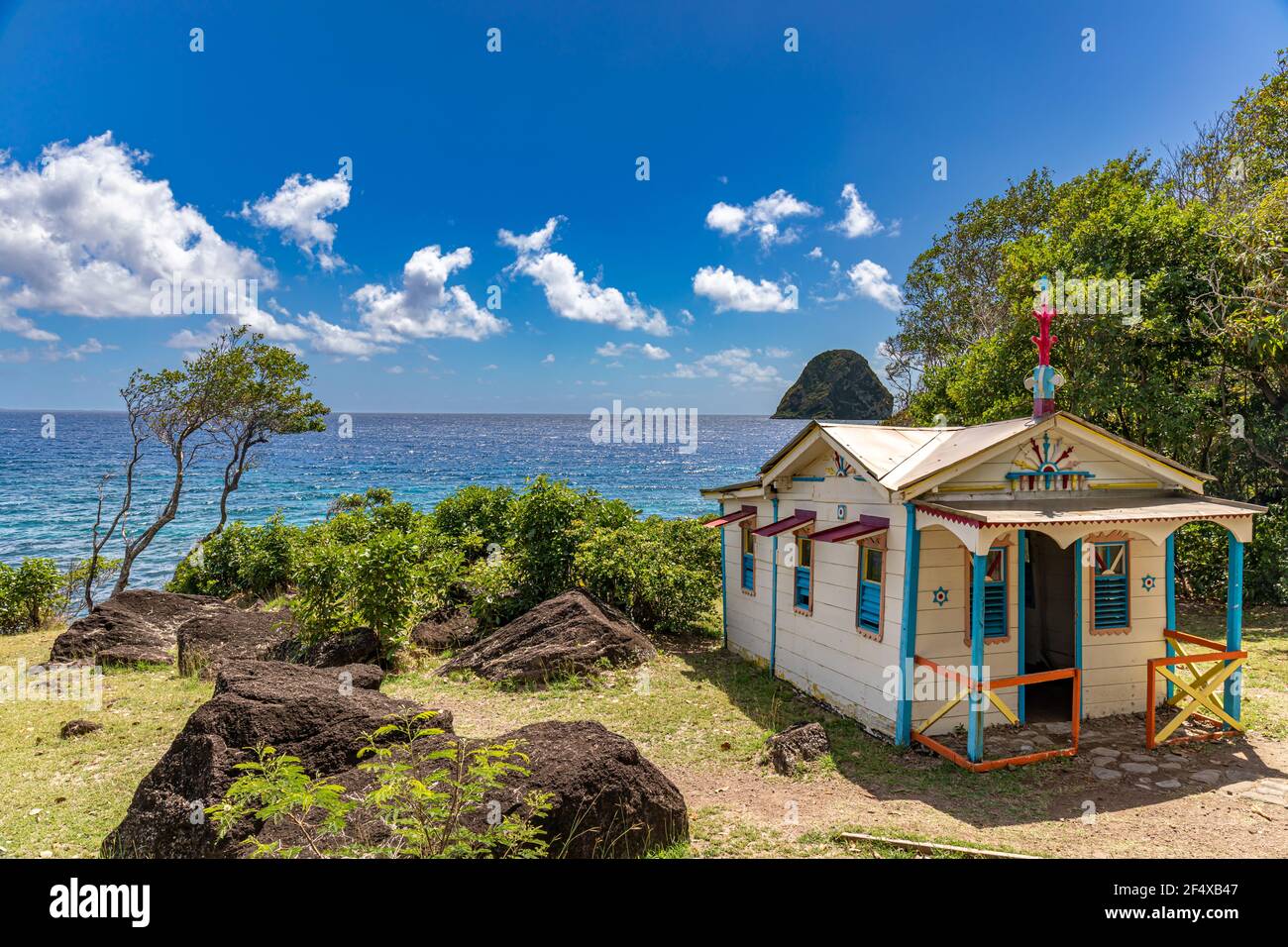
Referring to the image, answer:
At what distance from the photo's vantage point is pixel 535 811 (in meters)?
5.22

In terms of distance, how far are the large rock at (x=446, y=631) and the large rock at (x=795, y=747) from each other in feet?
28.0

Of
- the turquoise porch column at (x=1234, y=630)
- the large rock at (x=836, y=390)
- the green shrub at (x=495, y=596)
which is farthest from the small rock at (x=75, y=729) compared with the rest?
the large rock at (x=836, y=390)

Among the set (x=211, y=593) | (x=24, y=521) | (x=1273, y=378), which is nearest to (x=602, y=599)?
(x=211, y=593)

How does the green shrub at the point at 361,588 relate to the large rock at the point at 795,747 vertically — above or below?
above

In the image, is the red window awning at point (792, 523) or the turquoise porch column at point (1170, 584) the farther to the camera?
the red window awning at point (792, 523)

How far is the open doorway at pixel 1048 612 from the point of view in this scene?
11070mm

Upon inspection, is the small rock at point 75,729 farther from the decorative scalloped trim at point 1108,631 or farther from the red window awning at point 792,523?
the decorative scalloped trim at point 1108,631

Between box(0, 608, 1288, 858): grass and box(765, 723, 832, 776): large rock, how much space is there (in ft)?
0.51

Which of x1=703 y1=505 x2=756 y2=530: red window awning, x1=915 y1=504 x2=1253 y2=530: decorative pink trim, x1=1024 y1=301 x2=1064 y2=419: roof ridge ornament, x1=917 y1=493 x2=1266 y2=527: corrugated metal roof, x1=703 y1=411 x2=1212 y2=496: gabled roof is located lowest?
x1=703 y1=505 x2=756 y2=530: red window awning

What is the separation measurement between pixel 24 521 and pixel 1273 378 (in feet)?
207

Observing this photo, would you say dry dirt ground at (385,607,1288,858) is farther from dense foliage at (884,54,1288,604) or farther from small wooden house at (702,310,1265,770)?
dense foliage at (884,54,1288,604)

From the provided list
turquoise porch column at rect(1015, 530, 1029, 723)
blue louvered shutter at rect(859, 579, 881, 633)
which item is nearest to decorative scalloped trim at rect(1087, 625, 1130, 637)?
turquoise porch column at rect(1015, 530, 1029, 723)

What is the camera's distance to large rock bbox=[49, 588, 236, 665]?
13555mm
